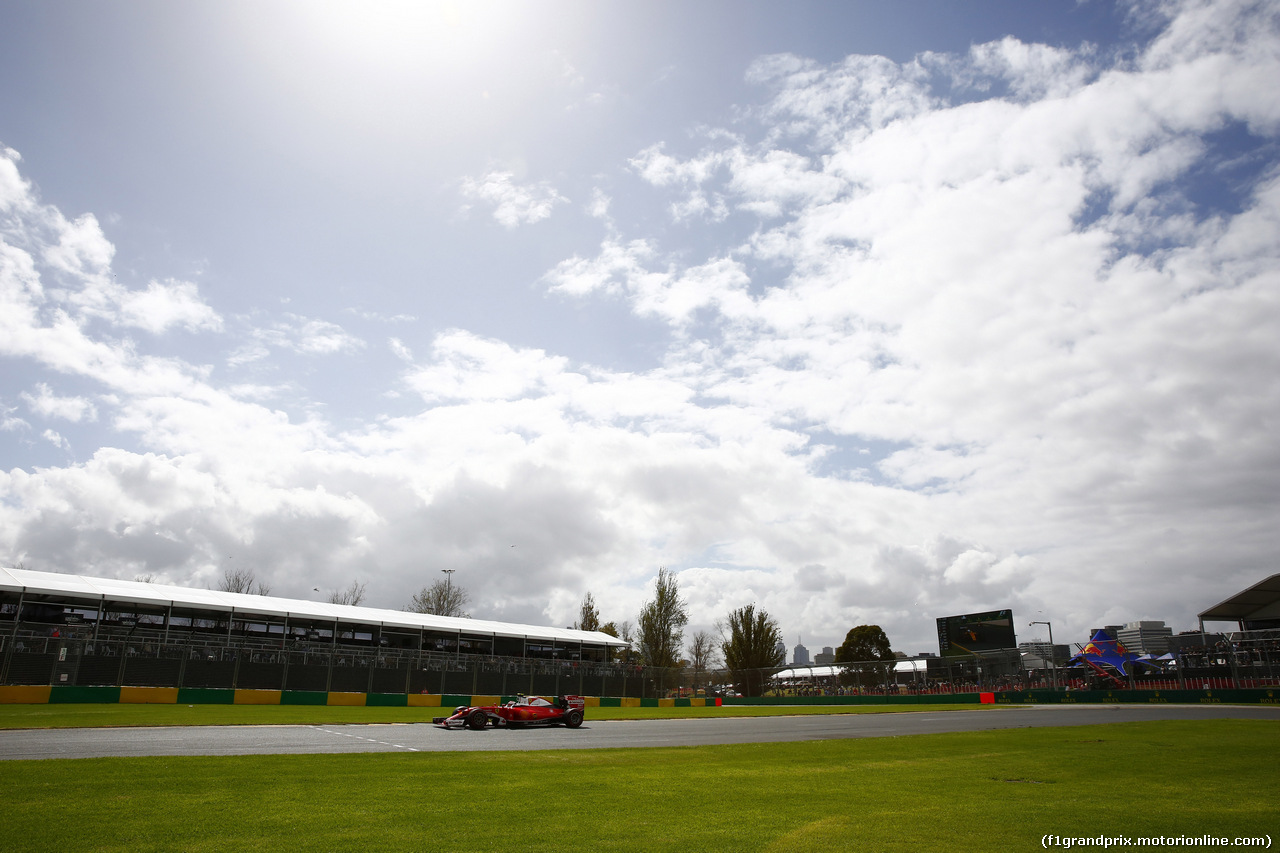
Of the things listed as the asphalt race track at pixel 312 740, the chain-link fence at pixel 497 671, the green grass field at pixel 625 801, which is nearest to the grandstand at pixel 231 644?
the chain-link fence at pixel 497 671

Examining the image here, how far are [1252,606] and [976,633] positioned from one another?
842 inches

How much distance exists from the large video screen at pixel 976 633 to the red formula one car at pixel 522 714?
50121 millimetres

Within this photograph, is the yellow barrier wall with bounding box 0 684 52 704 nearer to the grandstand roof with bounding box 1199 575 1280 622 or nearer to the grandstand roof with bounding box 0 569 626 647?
the grandstand roof with bounding box 0 569 626 647

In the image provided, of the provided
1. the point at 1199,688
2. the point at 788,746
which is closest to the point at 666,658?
the point at 1199,688

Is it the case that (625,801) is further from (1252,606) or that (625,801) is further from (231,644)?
(1252,606)

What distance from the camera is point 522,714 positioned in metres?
25.0

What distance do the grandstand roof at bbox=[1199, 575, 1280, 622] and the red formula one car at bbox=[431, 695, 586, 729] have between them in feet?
161

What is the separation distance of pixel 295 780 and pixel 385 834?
12.4 ft

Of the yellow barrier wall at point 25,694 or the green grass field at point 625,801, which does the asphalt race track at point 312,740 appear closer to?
the green grass field at point 625,801

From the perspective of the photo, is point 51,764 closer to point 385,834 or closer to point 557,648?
point 385,834

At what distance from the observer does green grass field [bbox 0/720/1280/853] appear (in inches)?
261

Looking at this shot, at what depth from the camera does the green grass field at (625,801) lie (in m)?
6.63

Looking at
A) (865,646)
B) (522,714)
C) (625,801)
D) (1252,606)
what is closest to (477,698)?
(522,714)

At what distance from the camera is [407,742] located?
667 inches
